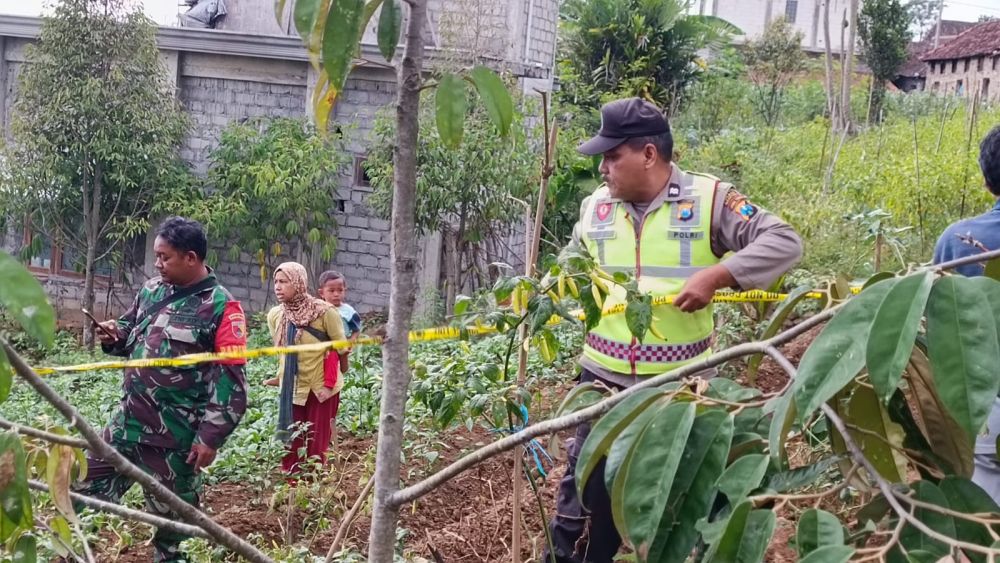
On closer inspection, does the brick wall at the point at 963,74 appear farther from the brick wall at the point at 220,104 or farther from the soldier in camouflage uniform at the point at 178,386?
the soldier in camouflage uniform at the point at 178,386

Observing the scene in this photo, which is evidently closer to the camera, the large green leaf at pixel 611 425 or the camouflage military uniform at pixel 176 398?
the large green leaf at pixel 611 425

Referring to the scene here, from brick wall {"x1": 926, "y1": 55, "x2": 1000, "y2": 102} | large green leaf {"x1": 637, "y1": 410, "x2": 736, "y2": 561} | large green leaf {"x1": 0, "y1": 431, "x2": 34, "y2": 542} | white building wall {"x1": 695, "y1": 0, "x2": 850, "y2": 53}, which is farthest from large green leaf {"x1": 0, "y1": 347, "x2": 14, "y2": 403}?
white building wall {"x1": 695, "y1": 0, "x2": 850, "y2": 53}

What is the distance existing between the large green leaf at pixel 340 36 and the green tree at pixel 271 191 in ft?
34.0

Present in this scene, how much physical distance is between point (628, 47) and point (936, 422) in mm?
13143

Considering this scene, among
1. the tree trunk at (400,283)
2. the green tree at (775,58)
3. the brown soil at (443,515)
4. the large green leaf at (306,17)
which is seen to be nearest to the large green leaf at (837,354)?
the tree trunk at (400,283)

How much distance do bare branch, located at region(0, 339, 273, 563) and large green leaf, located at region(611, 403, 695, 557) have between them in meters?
0.60

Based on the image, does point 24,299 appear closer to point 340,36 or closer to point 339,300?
point 340,36

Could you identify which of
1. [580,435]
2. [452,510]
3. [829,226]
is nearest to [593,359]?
[580,435]

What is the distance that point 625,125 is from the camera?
126 inches

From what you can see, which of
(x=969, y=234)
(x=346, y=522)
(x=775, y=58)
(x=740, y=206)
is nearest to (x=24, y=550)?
(x=346, y=522)

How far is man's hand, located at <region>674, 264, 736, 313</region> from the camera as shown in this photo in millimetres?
2869

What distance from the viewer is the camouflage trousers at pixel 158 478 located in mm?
3953

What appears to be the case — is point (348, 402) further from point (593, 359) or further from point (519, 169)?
point (519, 169)

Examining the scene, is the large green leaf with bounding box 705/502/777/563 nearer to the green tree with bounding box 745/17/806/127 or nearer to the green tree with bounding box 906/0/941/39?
the green tree with bounding box 745/17/806/127
